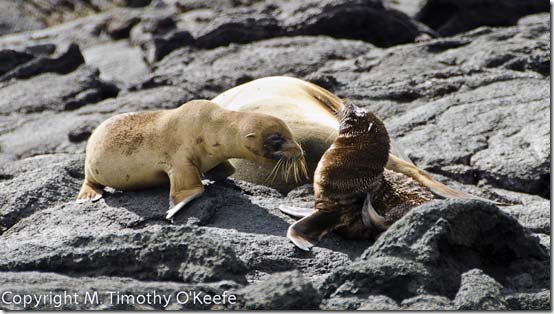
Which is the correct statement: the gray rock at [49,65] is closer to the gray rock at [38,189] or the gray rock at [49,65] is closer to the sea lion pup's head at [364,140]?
the gray rock at [38,189]

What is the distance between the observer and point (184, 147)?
7.15m

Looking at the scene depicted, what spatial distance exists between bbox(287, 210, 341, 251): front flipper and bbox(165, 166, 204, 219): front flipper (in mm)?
859

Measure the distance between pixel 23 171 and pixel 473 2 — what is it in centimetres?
750

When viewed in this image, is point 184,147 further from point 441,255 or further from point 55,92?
point 55,92

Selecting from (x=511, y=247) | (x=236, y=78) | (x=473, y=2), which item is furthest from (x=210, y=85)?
(x=511, y=247)

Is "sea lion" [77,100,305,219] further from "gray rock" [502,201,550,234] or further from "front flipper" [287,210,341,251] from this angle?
"gray rock" [502,201,550,234]

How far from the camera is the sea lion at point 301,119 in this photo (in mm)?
7270

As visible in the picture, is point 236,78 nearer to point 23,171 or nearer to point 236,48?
point 236,48

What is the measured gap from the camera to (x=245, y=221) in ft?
21.5

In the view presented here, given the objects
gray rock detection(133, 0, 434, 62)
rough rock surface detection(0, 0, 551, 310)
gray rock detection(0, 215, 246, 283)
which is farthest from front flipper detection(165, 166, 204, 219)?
gray rock detection(133, 0, 434, 62)

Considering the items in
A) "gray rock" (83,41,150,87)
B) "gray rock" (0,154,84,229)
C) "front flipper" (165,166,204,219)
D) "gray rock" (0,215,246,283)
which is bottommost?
"gray rock" (83,41,150,87)

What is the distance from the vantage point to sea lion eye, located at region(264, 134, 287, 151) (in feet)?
22.6

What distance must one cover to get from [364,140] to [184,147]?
138 cm

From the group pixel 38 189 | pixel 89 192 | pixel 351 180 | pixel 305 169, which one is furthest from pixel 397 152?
pixel 38 189
